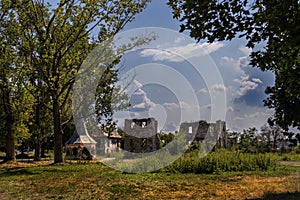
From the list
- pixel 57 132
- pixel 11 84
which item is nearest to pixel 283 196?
pixel 57 132

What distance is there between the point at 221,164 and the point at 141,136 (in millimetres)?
11775

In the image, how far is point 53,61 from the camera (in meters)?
19.8

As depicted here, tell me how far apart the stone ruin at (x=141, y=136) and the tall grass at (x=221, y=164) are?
8.37 metres

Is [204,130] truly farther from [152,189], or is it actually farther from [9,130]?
[152,189]

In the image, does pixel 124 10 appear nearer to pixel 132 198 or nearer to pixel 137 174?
pixel 137 174

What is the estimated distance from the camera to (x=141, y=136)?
27.0 meters

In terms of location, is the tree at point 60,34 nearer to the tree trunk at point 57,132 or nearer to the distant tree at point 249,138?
the tree trunk at point 57,132

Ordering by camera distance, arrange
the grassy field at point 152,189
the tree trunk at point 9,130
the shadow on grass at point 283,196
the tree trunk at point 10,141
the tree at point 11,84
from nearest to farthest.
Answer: the shadow on grass at point 283,196, the grassy field at point 152,189, the tree at point 11,84, the tree trunk at point 9,130, the tree trunk at point 10,141

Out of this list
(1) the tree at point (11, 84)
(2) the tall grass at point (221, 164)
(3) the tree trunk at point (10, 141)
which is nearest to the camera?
(2) the tall grass at point (221, 164)

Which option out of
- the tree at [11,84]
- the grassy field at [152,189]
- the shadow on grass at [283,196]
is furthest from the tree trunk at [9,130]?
the shadow on grass at [283,196]

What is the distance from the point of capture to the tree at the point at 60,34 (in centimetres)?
2000

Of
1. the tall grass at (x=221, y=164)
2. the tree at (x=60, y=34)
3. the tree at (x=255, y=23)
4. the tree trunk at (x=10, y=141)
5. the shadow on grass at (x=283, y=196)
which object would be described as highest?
the tree at (x=60, y=34)

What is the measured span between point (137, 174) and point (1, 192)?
549cm

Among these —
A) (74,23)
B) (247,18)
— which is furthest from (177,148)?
(247,18)
